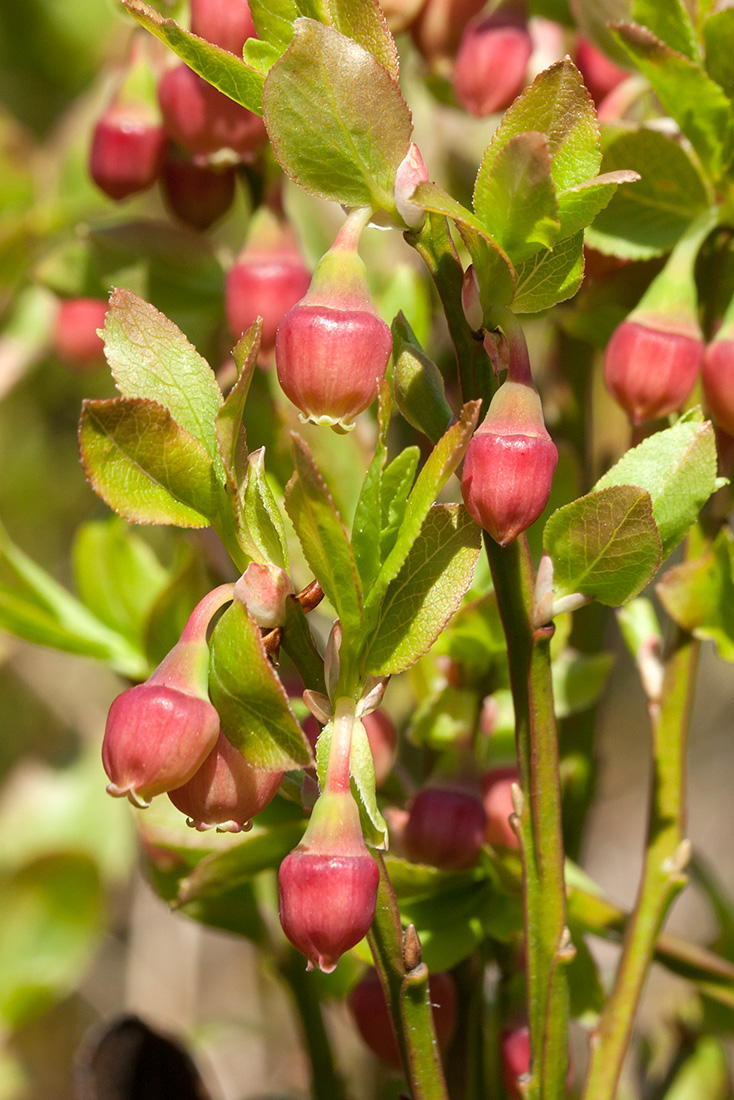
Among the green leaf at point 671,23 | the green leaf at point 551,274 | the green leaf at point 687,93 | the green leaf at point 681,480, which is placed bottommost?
the green leaf at point 681,480

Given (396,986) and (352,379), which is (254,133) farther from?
(396,986)

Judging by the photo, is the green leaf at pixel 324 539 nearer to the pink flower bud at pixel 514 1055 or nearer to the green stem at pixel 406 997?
the green stem at pixel 406 997

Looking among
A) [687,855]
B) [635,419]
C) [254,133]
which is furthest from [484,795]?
[254,133]

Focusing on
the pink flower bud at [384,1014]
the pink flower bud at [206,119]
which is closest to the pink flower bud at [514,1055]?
the pink flower bud at [384,1014]

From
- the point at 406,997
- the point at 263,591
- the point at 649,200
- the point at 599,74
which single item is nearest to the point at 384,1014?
the point at 406,997

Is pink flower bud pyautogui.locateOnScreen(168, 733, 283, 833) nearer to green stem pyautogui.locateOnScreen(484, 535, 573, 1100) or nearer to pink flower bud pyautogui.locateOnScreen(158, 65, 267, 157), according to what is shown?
green stem pyautogui.locateOnScreen(484, 535, 573, 1100)

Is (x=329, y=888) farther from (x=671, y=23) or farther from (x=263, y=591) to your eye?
(x=671, y=23)

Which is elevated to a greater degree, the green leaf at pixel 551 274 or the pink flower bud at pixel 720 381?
the green leaf at pixel 551 274
